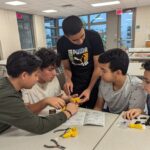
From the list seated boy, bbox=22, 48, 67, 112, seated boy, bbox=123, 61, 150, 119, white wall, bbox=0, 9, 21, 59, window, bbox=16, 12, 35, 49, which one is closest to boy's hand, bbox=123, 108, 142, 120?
seated boy, bbox=123, 61, 150, 119

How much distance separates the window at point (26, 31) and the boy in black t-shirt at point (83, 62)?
669 cm

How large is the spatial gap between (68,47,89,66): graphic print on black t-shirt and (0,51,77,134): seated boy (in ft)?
2.48

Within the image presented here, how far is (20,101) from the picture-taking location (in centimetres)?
110

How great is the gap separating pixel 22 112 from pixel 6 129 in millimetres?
290

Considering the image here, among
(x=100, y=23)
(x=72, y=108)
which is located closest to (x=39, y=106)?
(x=72, y=108)

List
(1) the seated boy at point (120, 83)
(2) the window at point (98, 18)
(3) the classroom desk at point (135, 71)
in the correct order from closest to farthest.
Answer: (1) the seated boy at point (120, 83)
(3) the classroom desk at point (135, 71)
(2) the window at point (98, 18)

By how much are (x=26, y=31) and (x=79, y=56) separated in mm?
7300

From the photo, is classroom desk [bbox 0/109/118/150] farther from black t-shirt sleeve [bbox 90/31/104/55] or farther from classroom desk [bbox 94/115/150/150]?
black t-shirt sleeve [bbox 90/31/104/55]

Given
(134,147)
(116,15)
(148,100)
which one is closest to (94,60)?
(148,100)

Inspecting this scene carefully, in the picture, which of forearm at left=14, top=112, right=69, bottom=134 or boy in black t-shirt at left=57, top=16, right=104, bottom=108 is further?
boy in black t-shirt at left=57, top=16, right=104, bottom=108

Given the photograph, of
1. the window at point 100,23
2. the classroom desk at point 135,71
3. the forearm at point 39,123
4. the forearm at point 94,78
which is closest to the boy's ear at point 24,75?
the forearm at point 39,123

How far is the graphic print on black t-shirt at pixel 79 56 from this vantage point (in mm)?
1916

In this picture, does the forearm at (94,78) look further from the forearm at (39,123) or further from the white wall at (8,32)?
the white wall at (8,32)

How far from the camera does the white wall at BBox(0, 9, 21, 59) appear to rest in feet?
22.9
